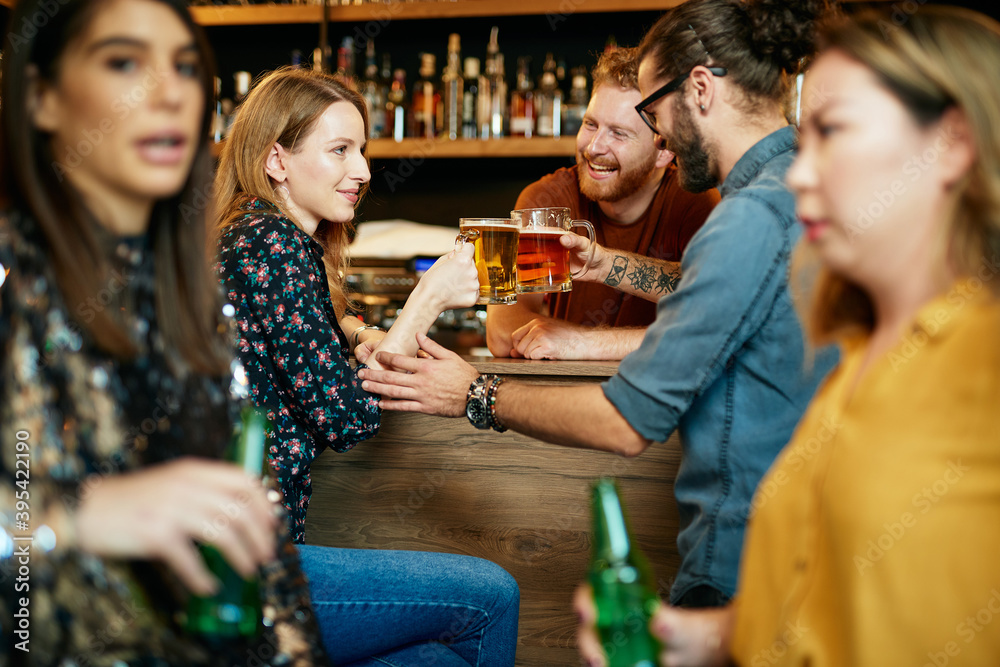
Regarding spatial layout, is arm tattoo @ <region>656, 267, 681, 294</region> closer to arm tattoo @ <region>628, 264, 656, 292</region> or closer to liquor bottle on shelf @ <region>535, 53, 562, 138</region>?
arm tattoo @ <region>628, 264, 656, 292</region>

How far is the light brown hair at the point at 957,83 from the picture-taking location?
626 millimetres

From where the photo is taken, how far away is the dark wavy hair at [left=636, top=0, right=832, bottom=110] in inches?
54.7

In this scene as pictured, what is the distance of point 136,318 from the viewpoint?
29.5 inches

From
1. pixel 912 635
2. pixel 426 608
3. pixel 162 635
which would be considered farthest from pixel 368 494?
pixel 912 635

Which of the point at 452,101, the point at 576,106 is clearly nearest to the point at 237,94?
the point at 452,101

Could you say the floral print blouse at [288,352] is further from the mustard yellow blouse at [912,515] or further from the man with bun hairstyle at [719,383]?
the mustard yellow blouse at [912,515]

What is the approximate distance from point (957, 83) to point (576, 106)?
2.58 metres

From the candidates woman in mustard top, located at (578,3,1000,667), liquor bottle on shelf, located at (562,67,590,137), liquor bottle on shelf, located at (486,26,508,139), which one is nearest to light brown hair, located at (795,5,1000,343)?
woman in mustard top, located at (578,3,1000,667)

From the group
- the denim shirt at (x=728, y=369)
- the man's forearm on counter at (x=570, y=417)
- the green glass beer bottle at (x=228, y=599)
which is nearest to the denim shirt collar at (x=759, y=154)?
the denim shirt at (x=728, y=369)

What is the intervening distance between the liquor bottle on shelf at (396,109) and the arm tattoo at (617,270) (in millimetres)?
1541

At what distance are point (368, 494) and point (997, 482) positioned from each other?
4.69 feet

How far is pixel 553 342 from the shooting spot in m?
1.92

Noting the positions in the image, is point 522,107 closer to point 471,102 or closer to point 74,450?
point 471,102

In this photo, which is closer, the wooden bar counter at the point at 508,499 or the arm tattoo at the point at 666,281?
the wooden bar counter at the point at 508,499
